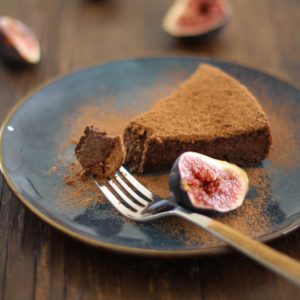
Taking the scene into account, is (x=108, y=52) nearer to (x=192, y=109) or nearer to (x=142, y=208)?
(x=192, y=109)

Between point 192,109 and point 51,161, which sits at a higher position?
point 192,109

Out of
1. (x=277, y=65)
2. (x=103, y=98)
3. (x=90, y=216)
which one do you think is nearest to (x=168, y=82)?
(x=103, y=98)

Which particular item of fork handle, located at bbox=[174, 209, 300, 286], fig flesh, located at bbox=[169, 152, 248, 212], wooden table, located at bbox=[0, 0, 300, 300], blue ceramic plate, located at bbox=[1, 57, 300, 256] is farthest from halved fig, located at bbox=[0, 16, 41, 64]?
fork handle, located at bbox=[174, 209, 300, 286]

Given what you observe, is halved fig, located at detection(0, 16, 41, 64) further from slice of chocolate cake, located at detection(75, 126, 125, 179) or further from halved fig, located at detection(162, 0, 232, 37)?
slice of chocolate cake, located at detection(75, 126, 125, 179)

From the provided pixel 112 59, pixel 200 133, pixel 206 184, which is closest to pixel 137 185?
pixel 206 184

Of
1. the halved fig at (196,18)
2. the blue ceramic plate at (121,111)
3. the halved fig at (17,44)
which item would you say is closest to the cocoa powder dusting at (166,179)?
the blue ceramic plate at (121,111)

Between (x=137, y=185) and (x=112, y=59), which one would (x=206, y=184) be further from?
(x=112, y=59)

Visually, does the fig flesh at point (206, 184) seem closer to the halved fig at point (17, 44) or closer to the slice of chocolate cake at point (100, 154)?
the slice of chocolate cake at point (100, 154)
